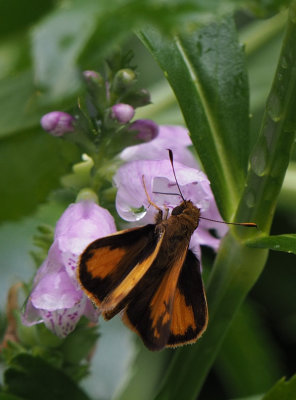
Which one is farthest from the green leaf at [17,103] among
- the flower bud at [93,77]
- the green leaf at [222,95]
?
the green leaf at [222,95]

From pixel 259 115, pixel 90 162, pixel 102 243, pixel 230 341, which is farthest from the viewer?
pixel 259 115

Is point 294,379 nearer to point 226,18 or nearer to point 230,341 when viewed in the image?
point 226,18

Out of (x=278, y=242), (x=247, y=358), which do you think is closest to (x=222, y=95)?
(x=278, y=242)

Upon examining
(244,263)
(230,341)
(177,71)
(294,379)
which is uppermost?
(177,71)

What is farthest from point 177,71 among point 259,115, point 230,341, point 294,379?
point 259,115

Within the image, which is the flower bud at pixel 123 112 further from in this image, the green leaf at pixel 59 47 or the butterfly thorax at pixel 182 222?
the green leaf at pixel 59 47
